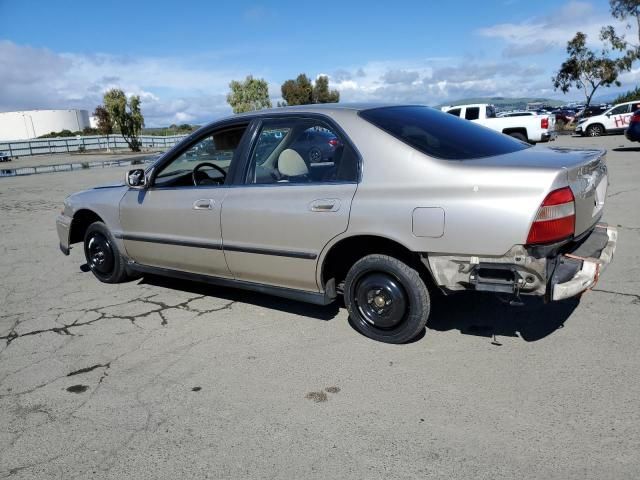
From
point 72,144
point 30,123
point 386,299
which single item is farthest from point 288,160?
point 30,123

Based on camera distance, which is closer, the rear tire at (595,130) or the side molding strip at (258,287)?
the side molding strip at (258,287)

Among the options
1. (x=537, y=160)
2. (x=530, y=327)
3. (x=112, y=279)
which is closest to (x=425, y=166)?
(x=537, y=160)

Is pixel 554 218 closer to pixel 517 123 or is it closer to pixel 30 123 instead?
pixel 517 123

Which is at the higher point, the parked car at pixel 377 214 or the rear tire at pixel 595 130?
the parked car at pixel 377 214

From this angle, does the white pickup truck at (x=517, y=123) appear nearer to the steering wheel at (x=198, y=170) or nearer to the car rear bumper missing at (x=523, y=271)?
the steering wheel at (x=198, y=170)

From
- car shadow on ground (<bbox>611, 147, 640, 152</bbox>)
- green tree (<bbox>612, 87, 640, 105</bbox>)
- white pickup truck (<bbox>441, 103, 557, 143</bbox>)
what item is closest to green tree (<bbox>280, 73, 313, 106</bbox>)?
green tree (<bbox>612, 87, 640, 105</bbox>)

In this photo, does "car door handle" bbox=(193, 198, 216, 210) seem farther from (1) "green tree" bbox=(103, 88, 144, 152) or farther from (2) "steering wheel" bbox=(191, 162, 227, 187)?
(1) "green tree" bbox=(103, 88, 144, 152)

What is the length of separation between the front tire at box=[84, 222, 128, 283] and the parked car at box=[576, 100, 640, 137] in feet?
86.2

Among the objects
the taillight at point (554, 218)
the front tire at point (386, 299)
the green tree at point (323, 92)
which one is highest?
the green tree at point (323, 92)

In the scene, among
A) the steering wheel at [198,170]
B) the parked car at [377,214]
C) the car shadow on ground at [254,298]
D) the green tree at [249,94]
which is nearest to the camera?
the parked car at [377,214]

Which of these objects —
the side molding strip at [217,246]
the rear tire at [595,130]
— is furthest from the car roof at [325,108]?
the rear tire at [595,130]

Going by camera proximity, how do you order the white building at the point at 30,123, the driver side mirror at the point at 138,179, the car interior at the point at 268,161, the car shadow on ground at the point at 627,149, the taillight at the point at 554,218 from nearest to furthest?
the taillight at the point at 554,218 < the car interior at the point at 268,161 < the driver side mirror at the point at 138,179 < the car shadow on ground at the point at 627,149 < the white building at the point at 30,123

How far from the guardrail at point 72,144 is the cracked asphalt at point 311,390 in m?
41.2

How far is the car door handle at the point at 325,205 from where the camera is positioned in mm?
3557
